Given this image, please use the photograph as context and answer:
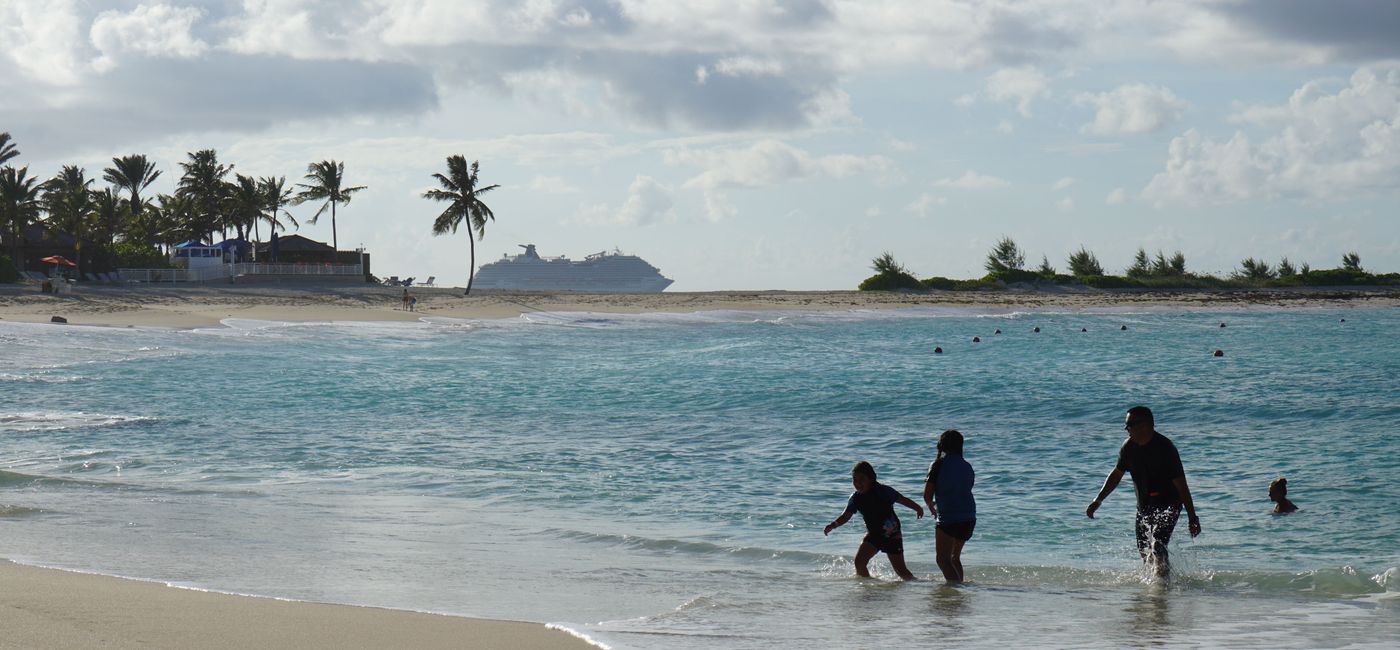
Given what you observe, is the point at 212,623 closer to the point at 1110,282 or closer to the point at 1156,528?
the point at 1156,528

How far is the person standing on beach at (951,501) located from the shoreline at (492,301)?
118 feet

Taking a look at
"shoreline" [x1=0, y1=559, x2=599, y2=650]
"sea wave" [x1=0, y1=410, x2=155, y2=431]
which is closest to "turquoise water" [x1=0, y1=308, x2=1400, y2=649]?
"sea wave" [x1=0, y1=410, x2=155, y2=431]

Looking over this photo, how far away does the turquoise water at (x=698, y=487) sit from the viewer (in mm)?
8070

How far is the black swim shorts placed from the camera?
9078 millimetres

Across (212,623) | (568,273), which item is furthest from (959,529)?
(568,273)

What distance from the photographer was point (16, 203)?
6556 centimetres

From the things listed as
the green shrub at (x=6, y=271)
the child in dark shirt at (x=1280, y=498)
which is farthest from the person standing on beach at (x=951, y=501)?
the green shrub at (x=6, y=271)

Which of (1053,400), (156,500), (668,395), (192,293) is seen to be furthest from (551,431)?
(192,293)

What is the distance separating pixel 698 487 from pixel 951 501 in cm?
516

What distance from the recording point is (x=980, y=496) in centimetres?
1326

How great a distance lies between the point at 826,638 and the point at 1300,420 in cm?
1507

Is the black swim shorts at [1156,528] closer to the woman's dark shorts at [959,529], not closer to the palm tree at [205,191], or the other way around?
the woman's dark shorts at [959,529]

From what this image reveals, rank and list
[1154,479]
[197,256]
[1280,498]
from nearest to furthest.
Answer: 1. [1154,479]
2. [1280,498]
3. [197,256]

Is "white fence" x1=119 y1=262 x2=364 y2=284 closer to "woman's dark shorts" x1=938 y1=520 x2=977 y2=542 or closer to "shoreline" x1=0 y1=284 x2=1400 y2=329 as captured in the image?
"shoreline" x1=0 y1=284 x2=1400 y2=329
